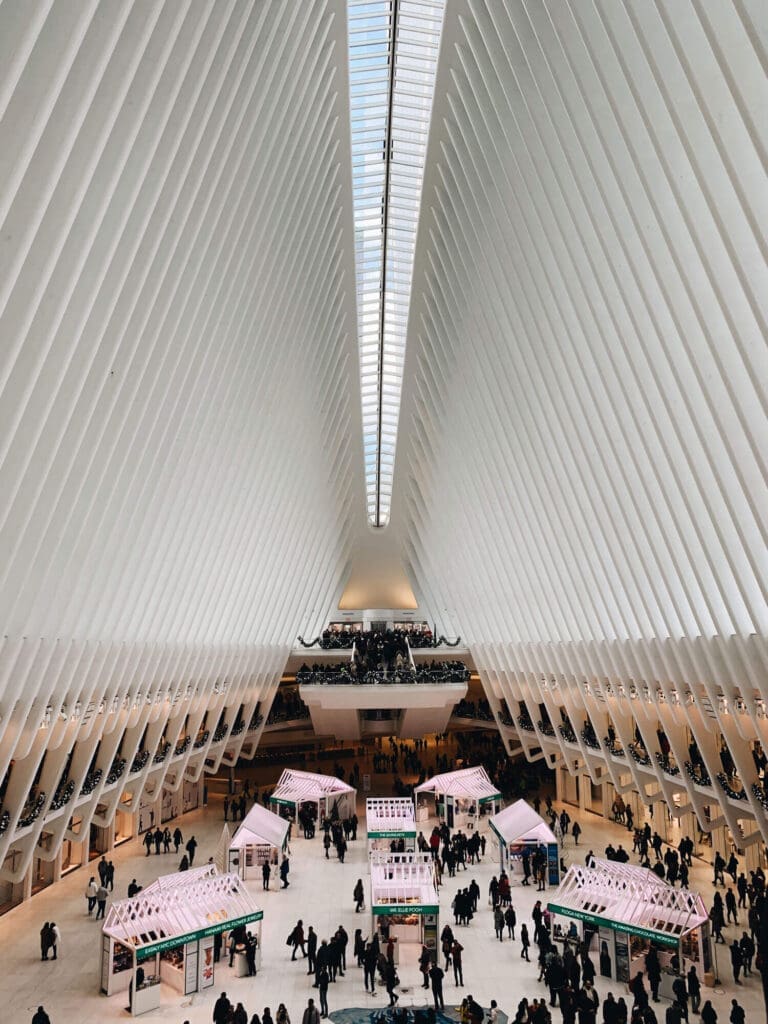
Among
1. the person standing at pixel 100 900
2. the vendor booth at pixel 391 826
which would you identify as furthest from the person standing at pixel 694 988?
the person standing at pixel 100 900

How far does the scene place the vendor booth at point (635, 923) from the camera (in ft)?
45.8

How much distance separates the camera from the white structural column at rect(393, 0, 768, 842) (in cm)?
1038

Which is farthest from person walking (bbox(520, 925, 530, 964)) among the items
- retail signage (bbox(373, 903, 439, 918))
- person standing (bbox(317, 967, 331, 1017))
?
person standing (bbox(317, 967, 331, 1017))

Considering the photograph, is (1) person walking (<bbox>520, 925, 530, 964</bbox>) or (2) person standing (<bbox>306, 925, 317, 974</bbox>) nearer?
(2) person standing (<bbox>306, 925, 317, 974</bbox>)

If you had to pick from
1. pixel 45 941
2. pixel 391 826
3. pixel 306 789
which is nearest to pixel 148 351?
pixel 45 941

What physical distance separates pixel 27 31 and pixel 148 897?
14.0 m

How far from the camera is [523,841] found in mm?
20688

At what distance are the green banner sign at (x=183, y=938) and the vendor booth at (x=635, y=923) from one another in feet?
20.4

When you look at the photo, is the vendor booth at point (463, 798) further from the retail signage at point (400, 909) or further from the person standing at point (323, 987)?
the person standing at point (323, 987)

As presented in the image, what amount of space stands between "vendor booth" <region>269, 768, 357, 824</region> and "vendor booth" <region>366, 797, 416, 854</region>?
11.1 feet

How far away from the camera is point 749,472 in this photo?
12.7 m

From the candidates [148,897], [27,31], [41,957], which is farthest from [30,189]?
[41,957]

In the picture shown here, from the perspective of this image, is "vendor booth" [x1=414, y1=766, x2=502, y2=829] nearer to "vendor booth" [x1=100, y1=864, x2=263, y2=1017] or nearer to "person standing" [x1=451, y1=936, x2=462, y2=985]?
"person standing" [x1=451, y1=936, x2=462, y2=985]

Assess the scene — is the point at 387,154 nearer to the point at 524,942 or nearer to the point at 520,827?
the point at 520,827
